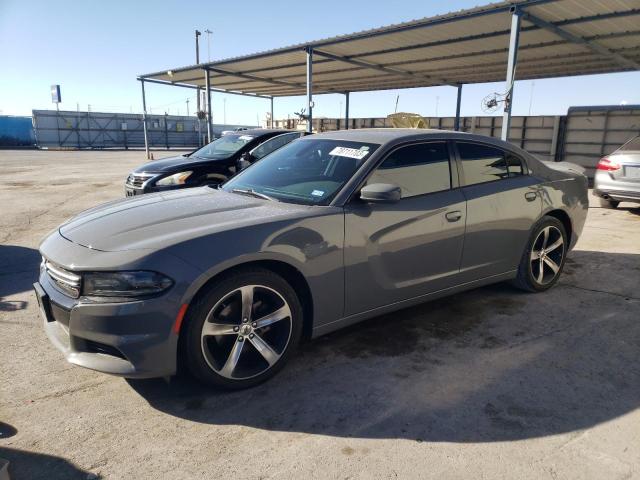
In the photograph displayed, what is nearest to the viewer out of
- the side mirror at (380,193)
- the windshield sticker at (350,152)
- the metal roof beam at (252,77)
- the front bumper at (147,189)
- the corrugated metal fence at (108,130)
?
the side mirror at (380,193)

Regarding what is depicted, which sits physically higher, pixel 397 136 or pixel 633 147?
pixel 397 136

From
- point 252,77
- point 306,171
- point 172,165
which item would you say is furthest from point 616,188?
point 252,77

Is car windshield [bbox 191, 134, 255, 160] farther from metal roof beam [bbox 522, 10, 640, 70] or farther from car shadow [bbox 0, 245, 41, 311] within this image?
metal roof beam [bbox 522, 10, 640, 70]

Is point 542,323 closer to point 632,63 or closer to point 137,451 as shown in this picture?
point 137,451

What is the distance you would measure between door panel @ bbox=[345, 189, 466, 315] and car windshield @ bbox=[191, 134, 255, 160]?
Answer: 519 centimetres

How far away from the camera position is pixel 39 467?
6.91 feet

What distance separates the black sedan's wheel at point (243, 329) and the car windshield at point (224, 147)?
5.47m

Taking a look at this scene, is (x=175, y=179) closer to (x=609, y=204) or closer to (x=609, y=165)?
(x=609, y=165)

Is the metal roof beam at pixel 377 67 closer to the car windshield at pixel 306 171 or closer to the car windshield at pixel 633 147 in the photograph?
the car windshield at pixel 633 147

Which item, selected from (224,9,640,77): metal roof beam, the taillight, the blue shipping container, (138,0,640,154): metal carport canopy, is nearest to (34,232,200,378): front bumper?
the taillight

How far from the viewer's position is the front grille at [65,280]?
247 cm

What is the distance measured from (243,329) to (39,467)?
116 centimetres

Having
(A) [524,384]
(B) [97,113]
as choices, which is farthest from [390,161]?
(B) [97,113]

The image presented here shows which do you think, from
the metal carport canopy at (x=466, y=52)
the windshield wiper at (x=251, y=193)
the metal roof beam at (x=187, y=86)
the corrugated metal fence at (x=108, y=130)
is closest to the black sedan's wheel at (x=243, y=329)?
the windshield wiper at (x=251, y=193)
